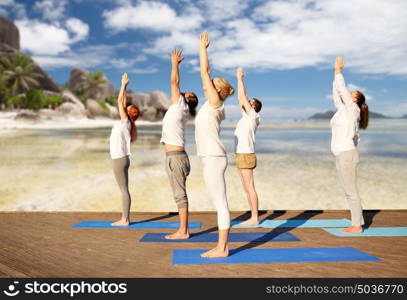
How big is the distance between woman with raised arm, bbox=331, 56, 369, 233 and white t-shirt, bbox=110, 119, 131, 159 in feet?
10.3

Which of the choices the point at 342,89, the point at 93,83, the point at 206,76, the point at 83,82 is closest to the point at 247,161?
the point at 342,89

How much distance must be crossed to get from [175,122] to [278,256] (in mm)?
2161

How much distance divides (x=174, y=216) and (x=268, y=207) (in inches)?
113

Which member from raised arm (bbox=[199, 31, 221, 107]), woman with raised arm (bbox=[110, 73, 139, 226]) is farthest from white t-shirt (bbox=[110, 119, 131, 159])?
raised arm (bbox=[199, 31, 221, 107])

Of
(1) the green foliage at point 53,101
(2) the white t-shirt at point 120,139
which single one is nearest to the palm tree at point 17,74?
(1) the green foliage at point 53,101

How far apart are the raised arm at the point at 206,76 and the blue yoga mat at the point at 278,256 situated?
1.74 meters

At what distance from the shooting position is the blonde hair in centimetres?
406

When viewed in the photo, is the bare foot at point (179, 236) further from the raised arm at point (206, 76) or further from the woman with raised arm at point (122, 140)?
the raised arm at point (206, 76)

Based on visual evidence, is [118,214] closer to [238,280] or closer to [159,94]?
[238,280]

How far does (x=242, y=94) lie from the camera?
6.01 metres

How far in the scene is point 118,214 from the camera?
A: 272 inches

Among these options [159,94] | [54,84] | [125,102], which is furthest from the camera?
[54,84]

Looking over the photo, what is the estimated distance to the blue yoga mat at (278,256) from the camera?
13.8 feet

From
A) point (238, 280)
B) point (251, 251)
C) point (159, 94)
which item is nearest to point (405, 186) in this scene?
point (251, 251)
